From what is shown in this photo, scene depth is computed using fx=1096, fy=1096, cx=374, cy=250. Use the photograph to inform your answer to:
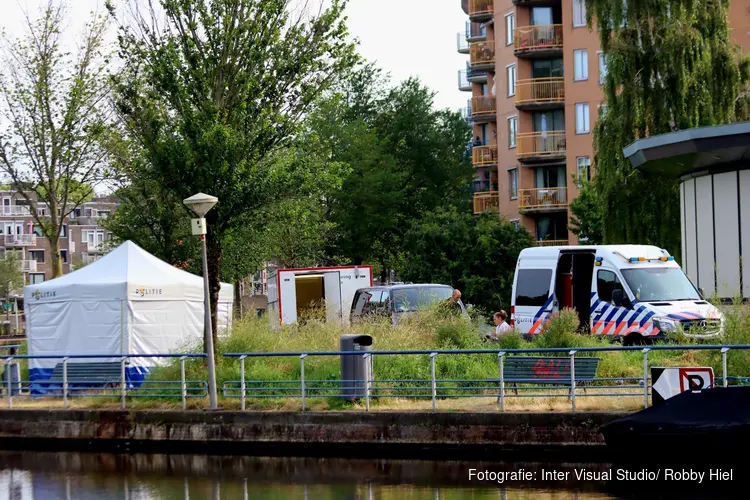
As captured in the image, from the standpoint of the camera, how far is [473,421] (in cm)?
1778

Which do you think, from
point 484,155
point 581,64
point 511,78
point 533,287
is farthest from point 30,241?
point 533,287

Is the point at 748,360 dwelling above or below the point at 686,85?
below

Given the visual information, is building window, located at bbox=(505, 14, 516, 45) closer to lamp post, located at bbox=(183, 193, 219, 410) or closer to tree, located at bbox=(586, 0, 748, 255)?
tree, located at bbox=(586, 0, 748, 255)

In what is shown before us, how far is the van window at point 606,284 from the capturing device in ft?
76.6

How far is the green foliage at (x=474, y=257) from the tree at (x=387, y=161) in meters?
11.4

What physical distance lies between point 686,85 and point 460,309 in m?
14.4

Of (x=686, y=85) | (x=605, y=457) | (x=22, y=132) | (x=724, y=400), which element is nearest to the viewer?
(x=724, y=400)

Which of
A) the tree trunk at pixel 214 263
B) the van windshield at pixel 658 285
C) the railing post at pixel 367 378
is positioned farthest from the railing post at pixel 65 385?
the van windshield at pixel 658 285

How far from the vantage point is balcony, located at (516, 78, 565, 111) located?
59.8 meters

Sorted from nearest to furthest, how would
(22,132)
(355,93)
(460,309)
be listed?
(460,309), (22,132), (355,93)

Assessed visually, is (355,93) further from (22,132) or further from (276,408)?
(276,408)

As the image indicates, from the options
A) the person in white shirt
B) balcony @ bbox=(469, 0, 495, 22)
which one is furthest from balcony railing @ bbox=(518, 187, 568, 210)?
the person in white shirt

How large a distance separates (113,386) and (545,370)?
9259mm

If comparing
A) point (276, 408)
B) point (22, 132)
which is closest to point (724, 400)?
point (276, 408)
